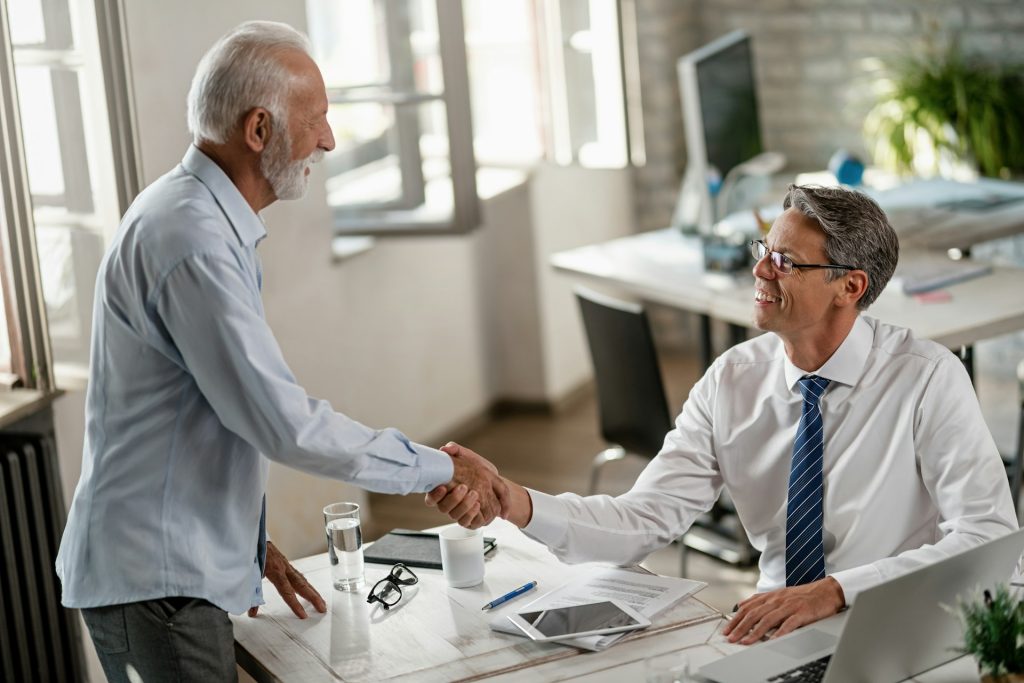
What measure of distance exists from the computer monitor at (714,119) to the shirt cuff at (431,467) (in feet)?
7.28

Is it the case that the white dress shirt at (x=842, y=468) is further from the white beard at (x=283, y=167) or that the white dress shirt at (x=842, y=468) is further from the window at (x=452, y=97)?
the window at (x=452, y=97)

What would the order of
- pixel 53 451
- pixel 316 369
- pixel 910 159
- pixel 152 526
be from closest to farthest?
1. pixel 152 526
2. pixel 53 451
3. pixel 316 369
4. pixel 910 159

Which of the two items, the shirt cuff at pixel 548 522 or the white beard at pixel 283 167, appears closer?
the white beard at pixel 283 167

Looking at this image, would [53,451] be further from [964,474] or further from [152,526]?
[964,474]

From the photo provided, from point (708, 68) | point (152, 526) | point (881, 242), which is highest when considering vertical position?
point (708, 68)

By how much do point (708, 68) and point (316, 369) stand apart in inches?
58.2

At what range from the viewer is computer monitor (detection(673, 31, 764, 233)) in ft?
13.3

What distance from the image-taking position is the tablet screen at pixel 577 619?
6.31ft

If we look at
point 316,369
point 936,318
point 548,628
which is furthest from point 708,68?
point 548,628

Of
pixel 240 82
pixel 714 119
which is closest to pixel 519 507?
pixel 240 82

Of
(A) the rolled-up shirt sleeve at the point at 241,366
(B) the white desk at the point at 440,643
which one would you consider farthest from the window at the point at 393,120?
(A) the rolled-up shirt sleeve at the point at 241,366

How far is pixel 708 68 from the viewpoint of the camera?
4.09 meters

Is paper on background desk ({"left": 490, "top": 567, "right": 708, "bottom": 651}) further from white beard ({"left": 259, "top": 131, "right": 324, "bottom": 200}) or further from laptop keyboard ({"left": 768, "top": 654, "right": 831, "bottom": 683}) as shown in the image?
white beard ({"left": 259, "top": 131, "right": 324, "bottom": 200})

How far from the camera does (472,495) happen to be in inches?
84.7
